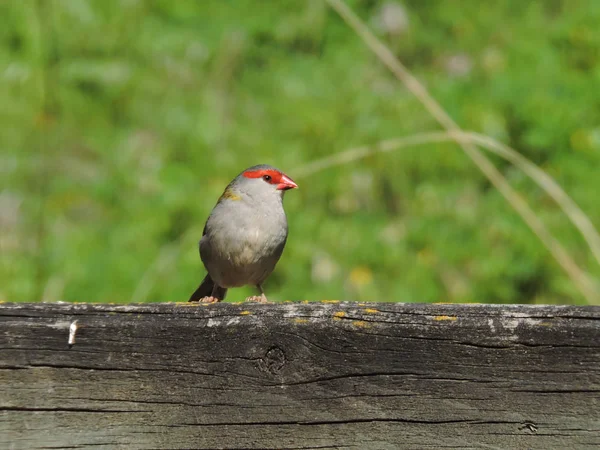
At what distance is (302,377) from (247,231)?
2.32m

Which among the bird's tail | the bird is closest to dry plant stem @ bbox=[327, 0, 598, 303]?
the bird

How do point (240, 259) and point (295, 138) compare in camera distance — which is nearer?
point (240, 259)

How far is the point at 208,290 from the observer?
4.62 m

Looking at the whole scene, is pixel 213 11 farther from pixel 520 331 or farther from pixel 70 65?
pixel 520 331

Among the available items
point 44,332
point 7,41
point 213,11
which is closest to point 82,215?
point 7,41

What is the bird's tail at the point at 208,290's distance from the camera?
4570mm

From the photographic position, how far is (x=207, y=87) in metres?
5.68

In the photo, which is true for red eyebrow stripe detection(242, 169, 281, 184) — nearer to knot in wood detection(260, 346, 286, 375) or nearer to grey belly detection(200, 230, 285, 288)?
grey belly detection(200, 230, 285, 288)

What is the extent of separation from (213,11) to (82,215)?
1645 mm

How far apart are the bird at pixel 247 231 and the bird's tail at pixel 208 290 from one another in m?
0.22

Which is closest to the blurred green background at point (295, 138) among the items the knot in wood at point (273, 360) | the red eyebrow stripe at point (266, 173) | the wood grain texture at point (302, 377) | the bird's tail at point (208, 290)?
the bird's tail at point (208, 290)

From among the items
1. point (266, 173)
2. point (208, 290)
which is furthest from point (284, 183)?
point (208, 290)

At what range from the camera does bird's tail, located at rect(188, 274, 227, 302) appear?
4570mm

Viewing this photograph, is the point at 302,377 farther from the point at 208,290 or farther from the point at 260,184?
the point at 208,290
